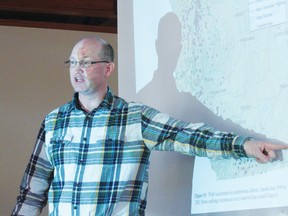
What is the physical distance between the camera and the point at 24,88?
21.2 feet

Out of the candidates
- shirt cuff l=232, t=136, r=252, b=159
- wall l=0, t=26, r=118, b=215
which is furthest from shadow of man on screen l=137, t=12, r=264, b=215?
wall l=0, t=26, r=118, b=215

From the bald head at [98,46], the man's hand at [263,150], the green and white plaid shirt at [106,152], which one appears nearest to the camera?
the man's hand at [263,150]

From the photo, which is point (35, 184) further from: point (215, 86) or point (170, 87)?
point (215, 86)

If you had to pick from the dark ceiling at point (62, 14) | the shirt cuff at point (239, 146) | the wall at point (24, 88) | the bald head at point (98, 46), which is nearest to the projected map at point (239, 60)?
the shirt cuff at point (239, 146)

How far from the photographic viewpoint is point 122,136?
7.80ft

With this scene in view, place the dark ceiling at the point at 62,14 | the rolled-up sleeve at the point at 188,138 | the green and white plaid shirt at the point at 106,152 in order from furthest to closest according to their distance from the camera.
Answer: the dark ceiling at the point at 62,14, the green and white plaid shirt at the point at 106,152, the rolled-up sleeve at the point at 188,138

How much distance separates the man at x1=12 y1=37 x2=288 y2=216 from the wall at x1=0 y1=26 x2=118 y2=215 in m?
3.89

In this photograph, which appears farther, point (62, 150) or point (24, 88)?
point (24, 88)

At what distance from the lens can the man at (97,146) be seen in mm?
2309

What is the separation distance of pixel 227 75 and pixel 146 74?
2.07 feet

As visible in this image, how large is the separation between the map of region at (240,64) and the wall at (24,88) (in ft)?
13.4

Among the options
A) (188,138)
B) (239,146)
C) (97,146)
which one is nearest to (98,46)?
(97,146)

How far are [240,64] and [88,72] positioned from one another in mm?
581

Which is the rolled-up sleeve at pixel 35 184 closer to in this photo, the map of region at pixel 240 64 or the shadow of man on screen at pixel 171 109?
the shadow of man on screen at pixel 171 109
